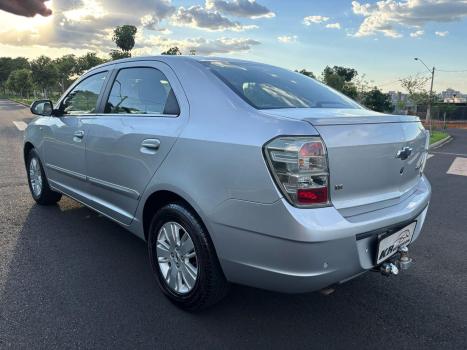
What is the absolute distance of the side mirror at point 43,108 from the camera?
4605 mm

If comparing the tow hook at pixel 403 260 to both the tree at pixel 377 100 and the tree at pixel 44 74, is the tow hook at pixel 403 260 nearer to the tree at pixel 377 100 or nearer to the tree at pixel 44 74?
the tree at pixel 377 100

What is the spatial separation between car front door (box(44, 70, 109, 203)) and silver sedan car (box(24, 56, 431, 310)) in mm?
401

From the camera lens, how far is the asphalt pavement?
2.55 m

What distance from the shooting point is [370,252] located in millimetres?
2408

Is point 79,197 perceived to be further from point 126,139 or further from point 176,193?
point 176,193

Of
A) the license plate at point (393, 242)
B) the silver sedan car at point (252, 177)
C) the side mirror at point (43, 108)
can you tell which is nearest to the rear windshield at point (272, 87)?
the silver sedan car at point (252, 177)

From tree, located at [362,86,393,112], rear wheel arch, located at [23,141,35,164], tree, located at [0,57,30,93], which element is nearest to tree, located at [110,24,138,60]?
tree, located at [362,86,393,112]

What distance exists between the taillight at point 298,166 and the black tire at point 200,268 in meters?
0.66

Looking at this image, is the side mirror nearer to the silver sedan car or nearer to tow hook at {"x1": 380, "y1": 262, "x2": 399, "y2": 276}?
the silver sedan car

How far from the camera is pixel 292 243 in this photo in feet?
7.09

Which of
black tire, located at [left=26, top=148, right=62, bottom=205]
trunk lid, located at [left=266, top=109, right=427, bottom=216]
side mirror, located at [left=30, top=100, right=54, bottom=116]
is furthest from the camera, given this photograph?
black tire, located at [left=26, top=148, right=62, bottom=205]

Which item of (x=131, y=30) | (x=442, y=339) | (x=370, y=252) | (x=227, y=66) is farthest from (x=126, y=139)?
(x=131, y=30)

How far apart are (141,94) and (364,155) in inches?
70.5

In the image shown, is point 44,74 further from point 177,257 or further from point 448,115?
point 177,257
